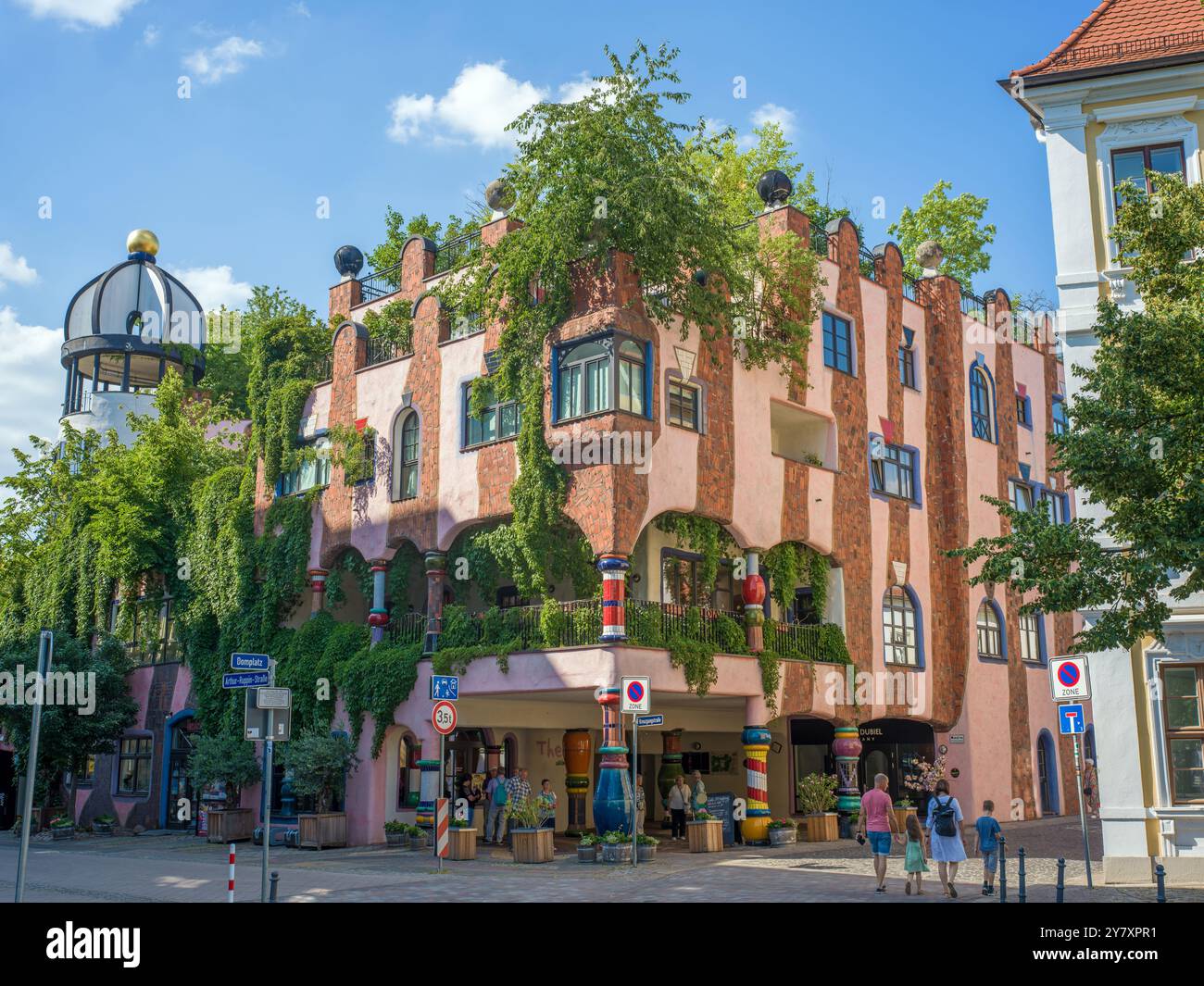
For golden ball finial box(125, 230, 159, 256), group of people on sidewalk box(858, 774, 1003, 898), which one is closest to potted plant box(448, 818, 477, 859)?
group of people on sidewalk box(858, 774, 1003, 898)

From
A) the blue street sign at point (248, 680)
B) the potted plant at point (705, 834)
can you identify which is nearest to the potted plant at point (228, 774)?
the potted plant at point (705, 834)

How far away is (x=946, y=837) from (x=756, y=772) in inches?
432

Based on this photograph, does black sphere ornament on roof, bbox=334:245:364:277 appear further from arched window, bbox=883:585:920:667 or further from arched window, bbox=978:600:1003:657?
arched window, bbox=978:600:1003:657

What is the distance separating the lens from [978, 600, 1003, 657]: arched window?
36156 millimetres

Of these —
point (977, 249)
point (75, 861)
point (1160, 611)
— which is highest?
point (977, 249)

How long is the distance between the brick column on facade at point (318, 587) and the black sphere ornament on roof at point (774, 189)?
14561mm

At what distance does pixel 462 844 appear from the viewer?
24.6 meters

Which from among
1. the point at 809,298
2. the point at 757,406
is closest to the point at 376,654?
the point at 757,406

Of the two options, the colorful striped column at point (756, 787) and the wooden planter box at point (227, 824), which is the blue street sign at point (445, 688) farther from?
the wooden planter box at point (227, 824)

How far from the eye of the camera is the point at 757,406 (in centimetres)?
2955

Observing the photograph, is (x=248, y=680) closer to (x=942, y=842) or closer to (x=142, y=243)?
(x=942, y=842)

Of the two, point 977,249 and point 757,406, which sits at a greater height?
point 977,249
